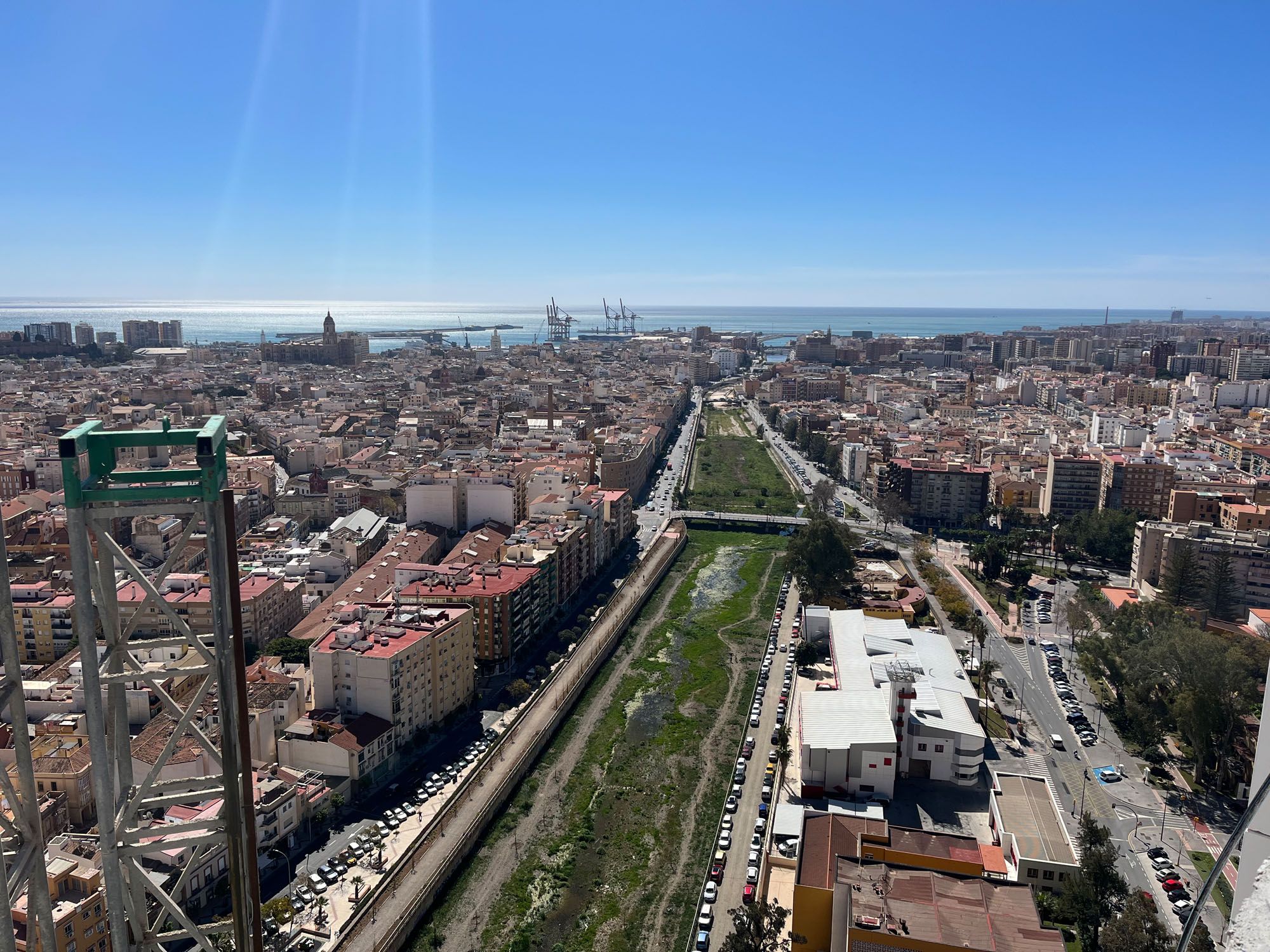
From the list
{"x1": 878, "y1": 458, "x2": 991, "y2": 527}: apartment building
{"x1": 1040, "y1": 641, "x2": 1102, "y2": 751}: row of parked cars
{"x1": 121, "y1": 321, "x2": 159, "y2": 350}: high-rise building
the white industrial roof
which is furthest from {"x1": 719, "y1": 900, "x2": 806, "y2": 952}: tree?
{"x1": 121, "y1": 321, "x2": 159, "y2": 350}: high-rise building

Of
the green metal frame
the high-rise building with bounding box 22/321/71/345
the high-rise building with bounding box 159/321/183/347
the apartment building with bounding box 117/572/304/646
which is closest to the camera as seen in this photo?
the green metal frame

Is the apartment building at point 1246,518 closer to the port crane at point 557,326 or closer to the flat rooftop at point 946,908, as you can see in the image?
the flat rooftop at point 946,908

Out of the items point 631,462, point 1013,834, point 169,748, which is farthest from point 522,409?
point 169,748

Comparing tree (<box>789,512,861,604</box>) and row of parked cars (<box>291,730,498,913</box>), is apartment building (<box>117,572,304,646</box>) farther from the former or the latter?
tree (<box>789,512,861,604</box>)

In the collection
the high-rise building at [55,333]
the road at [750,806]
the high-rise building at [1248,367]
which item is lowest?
the road at [750,806]

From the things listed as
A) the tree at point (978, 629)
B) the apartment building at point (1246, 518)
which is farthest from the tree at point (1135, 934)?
the apartment building at point (1246, 518)

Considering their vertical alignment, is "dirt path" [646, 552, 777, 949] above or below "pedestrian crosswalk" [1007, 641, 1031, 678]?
below

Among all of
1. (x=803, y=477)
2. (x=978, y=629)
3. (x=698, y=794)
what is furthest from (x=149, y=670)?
(x=803, y=477)
